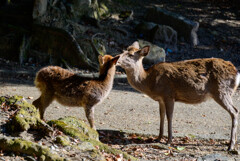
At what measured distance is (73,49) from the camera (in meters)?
12.5

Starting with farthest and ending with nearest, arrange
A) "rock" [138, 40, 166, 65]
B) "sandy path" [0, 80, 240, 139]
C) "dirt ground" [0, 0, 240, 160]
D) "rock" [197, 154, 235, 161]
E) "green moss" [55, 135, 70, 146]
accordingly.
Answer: "rock" [138, 40, 166, 65] < "sandy path" [0, 80, 240, 139] < "dirt ground" [0, 0, 240, 160] < "rock" [197, 154, 235, 161] < "green moss" [55, 135, 70, 146]

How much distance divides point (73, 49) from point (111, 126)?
5.48 meters

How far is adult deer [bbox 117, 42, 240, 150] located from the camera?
6930mm

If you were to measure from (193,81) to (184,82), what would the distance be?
0.18 meters

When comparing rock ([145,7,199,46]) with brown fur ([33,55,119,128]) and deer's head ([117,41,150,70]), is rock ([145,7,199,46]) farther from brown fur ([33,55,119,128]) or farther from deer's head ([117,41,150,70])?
brown fur ([33,55,119,128])

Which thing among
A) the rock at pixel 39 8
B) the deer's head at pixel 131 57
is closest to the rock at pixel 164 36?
the rock at pixel 39 8

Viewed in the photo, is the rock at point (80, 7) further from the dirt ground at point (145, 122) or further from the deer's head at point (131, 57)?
the deer's head at point (131, 57)

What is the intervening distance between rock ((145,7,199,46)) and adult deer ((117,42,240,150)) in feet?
29.0

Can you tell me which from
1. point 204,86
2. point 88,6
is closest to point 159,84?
point 204,86

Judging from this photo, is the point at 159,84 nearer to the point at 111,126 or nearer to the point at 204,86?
the point at 204,86

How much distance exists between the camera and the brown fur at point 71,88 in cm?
668

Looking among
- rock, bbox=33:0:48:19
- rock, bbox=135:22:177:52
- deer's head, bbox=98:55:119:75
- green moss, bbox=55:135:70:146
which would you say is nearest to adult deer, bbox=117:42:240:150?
deer's head, bbox=98:55:119:75

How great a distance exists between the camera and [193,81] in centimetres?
701

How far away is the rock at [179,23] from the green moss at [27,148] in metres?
12.4
